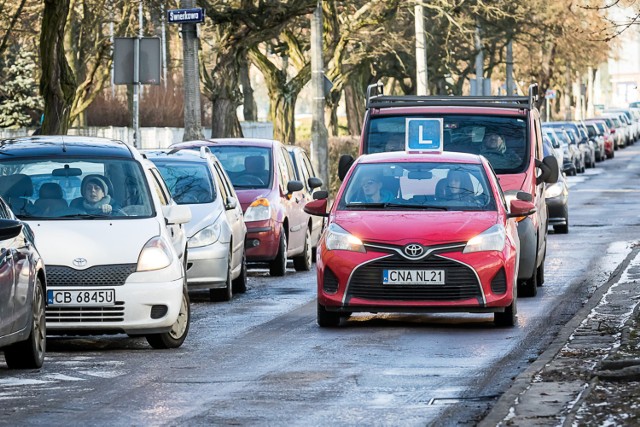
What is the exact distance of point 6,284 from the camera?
1098 cm

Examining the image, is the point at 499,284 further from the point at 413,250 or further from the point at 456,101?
the point at 456,101

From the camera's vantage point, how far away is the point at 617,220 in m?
32.2

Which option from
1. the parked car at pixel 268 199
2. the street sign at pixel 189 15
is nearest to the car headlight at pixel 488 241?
the parked car at pixel 268 199

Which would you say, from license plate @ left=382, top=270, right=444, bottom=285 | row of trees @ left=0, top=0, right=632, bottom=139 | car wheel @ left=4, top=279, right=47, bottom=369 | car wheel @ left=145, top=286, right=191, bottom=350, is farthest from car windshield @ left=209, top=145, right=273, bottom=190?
car wheel @ left=4, top=279, right=47, bottom=369

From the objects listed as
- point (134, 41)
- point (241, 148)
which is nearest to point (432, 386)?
point (241, 148)

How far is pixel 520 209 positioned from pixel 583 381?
5.46 metres

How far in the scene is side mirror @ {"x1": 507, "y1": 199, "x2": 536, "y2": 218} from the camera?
15.5m

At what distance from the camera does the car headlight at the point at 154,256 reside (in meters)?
12.8

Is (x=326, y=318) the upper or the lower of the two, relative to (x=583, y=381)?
lower

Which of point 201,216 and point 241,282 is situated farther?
point 241,282

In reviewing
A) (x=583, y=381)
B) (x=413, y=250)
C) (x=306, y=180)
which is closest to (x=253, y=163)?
(x=306, y=180)

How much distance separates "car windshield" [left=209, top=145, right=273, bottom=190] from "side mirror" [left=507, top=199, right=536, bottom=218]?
6183 millimetres

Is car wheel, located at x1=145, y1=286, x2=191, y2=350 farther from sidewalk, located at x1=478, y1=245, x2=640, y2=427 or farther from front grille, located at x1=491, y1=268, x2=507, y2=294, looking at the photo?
sidewalk, located at x1=478, y1=245, x2=640, y2=427

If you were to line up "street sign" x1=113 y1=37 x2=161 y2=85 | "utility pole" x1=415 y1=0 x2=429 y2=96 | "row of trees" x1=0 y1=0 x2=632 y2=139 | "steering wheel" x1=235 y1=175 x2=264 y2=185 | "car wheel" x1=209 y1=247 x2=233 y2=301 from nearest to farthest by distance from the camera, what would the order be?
"car wheel" x1=209 y1=247 x2=233 y2=301
"steering wheel" x1=235 y1=175 x2=264 y2=185
"street sign" x1=113 y1=37 x2=161 y2=85
"row of trees" x1=0 y1=0 x2=632 y2=139
"utility pole" x1=415 y1=0 x2=429 y2=96
